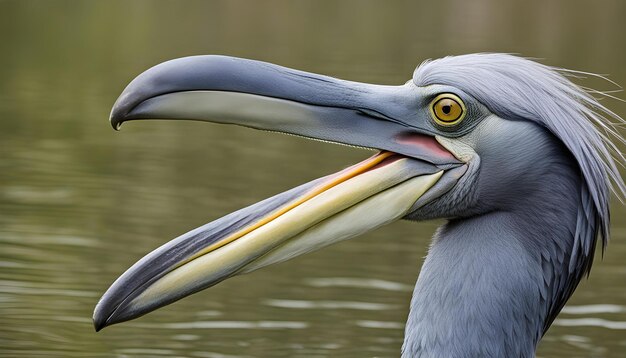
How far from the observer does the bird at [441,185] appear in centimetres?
493

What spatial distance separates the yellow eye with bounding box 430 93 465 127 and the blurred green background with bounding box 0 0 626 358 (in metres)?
3.70

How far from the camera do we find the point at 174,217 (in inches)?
482

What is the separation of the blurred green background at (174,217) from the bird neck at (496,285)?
12.0ft

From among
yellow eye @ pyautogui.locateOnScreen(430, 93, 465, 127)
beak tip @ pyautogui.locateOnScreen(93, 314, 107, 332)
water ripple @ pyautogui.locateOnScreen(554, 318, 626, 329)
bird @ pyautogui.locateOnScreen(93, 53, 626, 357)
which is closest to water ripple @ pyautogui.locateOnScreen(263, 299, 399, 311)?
water ripple @ pyautogui.locateOnScreen(554, 318, 626, 329)

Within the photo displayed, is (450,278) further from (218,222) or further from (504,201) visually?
(218,222)

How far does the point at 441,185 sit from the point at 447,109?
27 centimetres

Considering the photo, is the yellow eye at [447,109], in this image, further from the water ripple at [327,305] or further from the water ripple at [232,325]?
the water ripple at [327,305]

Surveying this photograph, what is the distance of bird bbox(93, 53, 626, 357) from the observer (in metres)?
4.93

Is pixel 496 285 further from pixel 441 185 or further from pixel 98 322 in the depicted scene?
pixel 98 322

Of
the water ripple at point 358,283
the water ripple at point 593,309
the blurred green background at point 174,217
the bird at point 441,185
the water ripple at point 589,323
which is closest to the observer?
the bird at point 441,185

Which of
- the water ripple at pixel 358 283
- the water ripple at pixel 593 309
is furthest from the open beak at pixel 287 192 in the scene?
the water ripple at pixel 358 283

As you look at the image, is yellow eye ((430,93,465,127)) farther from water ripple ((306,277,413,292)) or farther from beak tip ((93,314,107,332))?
water ripple ((306,277,413,292))

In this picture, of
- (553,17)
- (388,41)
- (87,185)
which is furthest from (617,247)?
(553,17)

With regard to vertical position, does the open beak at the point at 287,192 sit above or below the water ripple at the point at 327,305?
above
